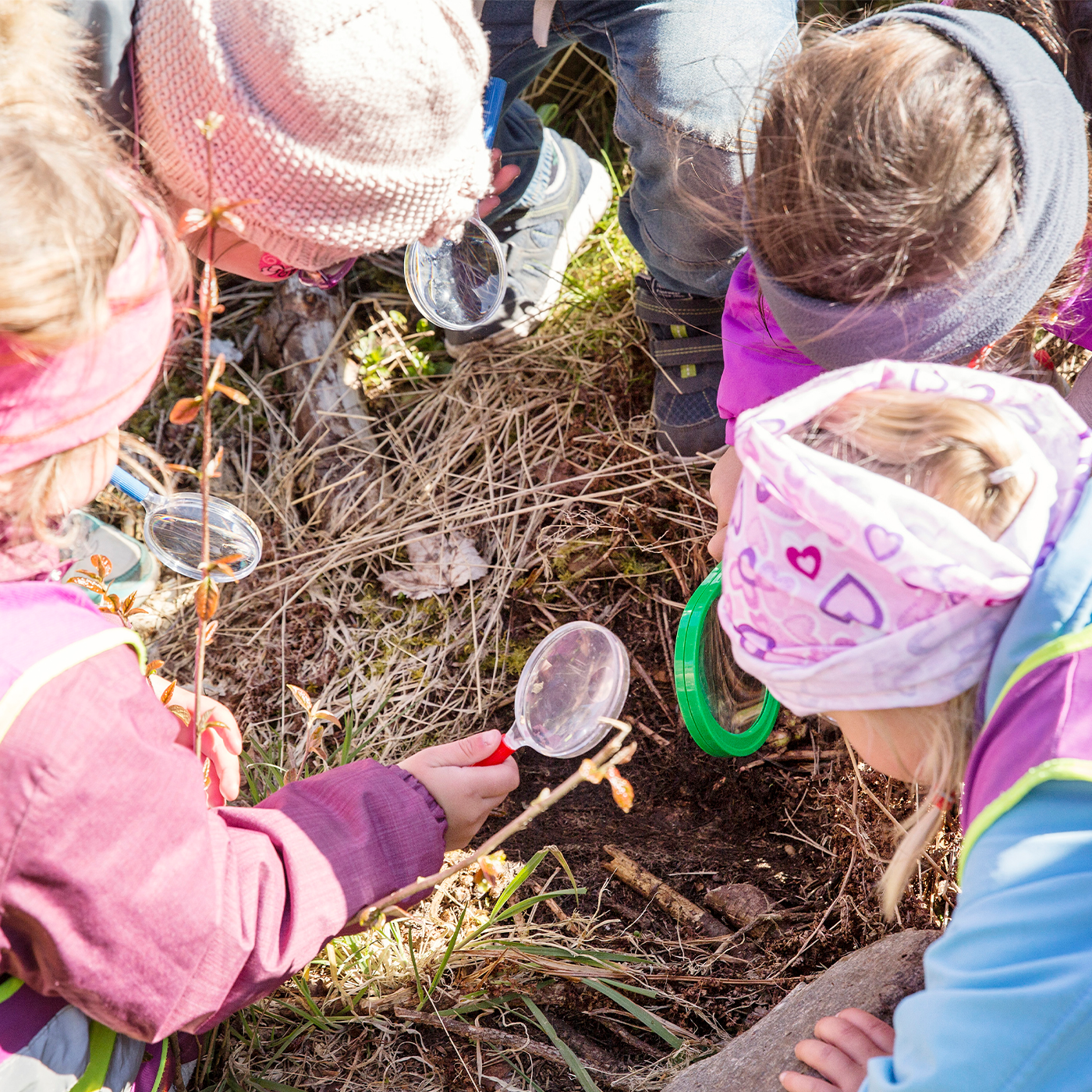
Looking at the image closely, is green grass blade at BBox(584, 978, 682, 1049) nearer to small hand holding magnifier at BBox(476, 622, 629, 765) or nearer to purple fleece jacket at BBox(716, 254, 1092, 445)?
small hand holding magnifier at BBox(476, 622, 629, 765)

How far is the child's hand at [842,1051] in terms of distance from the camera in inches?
43.4

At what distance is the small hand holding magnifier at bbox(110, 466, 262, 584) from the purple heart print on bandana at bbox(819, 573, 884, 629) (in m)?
1.09

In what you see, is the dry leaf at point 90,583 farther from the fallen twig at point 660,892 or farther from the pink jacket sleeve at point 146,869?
the fallen twig at point 660,892

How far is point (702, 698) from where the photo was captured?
1.49 metres

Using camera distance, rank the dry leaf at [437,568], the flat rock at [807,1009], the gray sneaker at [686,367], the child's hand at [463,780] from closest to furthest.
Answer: the flat rock at [807,1009]
the child's hand at [463,780]
the gray sneaker at [686,367]
the dry leaf at [437,568]

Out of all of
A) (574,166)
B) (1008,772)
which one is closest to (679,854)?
(1008,772)

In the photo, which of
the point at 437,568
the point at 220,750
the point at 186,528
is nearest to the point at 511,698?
the point at 437,568

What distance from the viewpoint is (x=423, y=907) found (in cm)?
157

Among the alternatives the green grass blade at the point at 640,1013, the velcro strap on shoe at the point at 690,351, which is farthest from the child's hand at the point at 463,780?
the velcro strap on shoe at the point at 690,351

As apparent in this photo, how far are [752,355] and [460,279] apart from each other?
0.79m

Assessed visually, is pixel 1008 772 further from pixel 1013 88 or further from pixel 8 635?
pixel 8 635

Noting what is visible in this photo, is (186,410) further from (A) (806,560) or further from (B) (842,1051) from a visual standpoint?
(B) (842,1051)

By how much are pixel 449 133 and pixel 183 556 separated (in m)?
0.92

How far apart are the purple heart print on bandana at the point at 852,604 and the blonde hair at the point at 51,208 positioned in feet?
2.50
